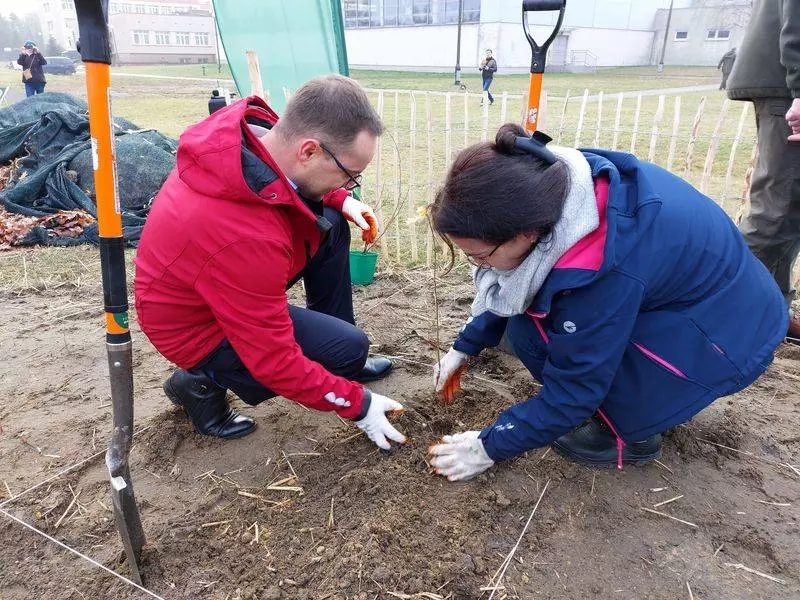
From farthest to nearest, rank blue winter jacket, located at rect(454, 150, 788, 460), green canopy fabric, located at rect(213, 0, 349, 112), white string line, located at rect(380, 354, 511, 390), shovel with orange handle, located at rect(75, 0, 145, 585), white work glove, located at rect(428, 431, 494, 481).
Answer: green canopy fabric, located at rect(213, 0, 349, 112), white string line, located at rect(380, 354, 511, 390), white work glove, located at rect(428, 431, 494, 481), blue winter jacket, located at rect(454, 150, 788, 460), shovel with orange handle, located at rect(75, 0, 145, 585)

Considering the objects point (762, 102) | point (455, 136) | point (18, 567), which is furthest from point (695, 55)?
point (18, 567)

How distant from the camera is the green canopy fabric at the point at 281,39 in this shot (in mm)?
4391

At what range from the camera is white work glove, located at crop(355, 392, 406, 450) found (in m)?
2.13

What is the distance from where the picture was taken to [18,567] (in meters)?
1.91

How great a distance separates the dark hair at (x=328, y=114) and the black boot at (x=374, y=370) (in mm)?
1396

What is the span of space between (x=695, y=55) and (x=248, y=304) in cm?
5247

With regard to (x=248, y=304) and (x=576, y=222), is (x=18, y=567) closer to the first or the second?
(x=248, y=304)

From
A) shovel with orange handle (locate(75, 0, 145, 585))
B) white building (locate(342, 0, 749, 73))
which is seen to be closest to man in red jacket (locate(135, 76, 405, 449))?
shovel with orange handle (locate(75, 0, 145, 585))

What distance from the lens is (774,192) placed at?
293 centimetres

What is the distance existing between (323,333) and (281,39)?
3156mm

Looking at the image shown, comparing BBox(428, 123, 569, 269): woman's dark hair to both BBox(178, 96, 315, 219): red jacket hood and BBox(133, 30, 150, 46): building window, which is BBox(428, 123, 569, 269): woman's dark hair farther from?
BBox(133, 30, 150, 46): building window

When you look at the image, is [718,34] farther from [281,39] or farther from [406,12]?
Answer: [281,39]

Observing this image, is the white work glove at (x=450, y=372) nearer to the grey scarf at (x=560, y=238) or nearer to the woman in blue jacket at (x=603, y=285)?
the woman in blue jacket at (x=603, y=285)

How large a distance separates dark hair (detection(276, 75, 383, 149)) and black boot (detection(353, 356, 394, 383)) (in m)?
1.40
